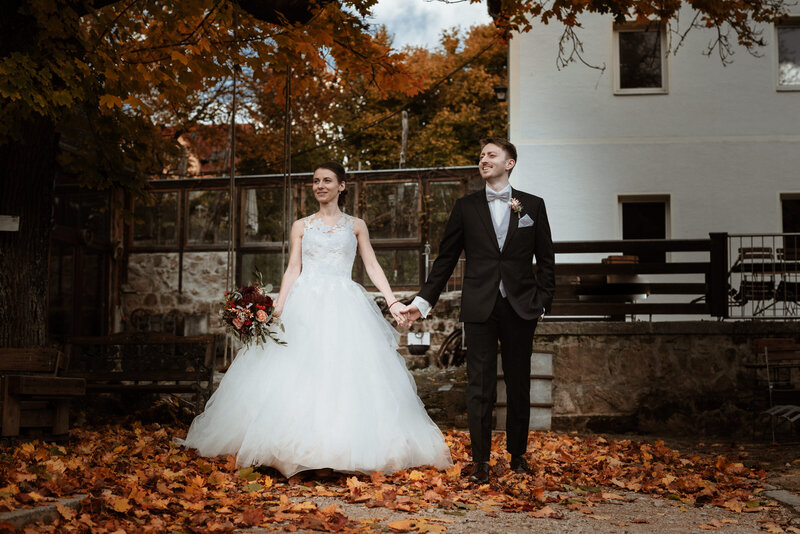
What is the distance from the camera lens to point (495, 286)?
17.7 feet

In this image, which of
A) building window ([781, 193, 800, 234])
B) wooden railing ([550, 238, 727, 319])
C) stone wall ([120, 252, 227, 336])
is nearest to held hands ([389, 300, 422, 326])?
wooden railing ([550, 238, 727, 319])

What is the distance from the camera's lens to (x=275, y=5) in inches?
323

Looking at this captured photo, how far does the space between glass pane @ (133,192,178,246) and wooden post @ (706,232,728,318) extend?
514 inches

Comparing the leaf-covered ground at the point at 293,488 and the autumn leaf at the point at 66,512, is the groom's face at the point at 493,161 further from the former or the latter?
the autumn leaf at the point at 66,512

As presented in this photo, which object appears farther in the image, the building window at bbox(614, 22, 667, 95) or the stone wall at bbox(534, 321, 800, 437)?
the building window at bbox(614, 22, 667, 95)

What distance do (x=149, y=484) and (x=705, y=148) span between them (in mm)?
11011

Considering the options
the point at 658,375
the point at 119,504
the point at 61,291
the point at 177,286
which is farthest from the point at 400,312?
the point at 177,286

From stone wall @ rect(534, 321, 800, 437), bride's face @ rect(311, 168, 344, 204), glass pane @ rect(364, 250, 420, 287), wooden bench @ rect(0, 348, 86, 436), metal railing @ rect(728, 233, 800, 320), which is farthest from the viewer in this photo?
glass pane @ rect(364, 250, 420, 287)

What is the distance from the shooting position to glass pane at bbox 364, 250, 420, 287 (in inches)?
Answer: 757

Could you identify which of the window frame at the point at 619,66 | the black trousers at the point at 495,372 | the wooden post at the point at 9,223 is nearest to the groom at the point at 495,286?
the black trousers at the point at 495,372

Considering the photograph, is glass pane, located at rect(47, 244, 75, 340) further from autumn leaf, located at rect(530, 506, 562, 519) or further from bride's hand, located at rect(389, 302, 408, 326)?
autumn leaf, located at rect(530, 506, 562, 519)

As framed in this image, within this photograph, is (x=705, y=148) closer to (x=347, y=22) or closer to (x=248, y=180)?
(x=347, y=22)

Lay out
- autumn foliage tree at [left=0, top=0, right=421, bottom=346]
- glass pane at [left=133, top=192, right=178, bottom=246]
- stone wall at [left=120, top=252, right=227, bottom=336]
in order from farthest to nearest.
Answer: glass pane at [left=133, top=192, right=178, bottom=246] → stone wall at [left=120, top=252, right=227, bottom=336] → autumn foliage tree at [left=0, top=0, right=421, bottom=346]

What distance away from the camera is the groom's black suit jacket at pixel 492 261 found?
5410mm
